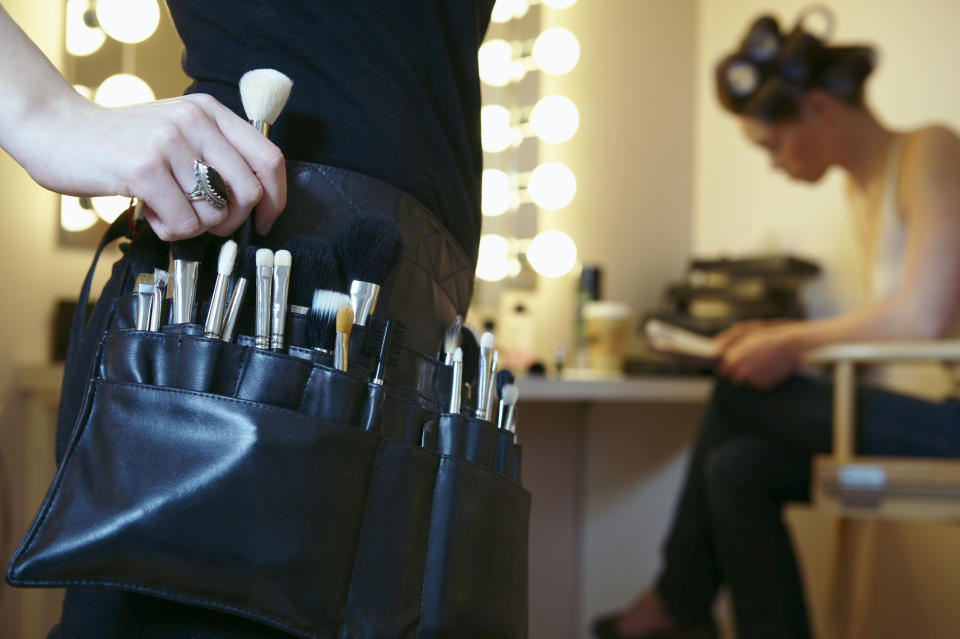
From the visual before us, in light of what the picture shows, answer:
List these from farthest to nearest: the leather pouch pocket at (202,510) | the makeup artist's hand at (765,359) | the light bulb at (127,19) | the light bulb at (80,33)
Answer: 1. the makeup artist's hand at (765,359)
2. the light bulb at (80,33)
3. the light bulb at (127,19)
4. the leather pouch pocket at (202,510)

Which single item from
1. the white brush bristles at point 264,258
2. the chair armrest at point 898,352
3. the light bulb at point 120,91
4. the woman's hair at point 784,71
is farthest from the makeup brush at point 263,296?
the woman's hair at point 784,71

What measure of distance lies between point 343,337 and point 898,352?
110 centimetres

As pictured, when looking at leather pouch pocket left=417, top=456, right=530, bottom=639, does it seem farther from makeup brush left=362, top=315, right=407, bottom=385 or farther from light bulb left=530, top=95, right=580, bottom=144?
light bulb left=530, top=95, right=580, bottom=144

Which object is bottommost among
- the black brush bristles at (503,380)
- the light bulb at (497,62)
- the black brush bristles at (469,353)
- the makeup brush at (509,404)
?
the makeup brush at (509,404)

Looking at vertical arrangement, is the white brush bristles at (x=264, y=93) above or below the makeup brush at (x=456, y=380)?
above

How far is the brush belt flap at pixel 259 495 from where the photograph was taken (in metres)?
0.32

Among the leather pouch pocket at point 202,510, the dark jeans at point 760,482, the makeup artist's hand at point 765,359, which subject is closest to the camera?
the leather pouch pocket at point 202,510

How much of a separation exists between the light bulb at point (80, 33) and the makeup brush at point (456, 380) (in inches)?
32.2

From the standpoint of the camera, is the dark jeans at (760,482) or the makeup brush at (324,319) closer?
the makeup brush at (324,319)

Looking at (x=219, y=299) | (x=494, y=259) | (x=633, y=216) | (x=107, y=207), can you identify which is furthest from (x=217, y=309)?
(x=633, y=216)

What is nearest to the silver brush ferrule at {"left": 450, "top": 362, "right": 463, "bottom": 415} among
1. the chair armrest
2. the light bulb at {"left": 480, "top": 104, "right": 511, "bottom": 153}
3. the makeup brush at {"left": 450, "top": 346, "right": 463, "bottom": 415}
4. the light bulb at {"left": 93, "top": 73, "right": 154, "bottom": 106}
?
the makeup brush at {"left": 450, "top": 346, "right": 463, "bottom": 415}

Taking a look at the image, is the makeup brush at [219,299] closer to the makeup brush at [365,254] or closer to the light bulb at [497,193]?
the makeup brush at [365,254]

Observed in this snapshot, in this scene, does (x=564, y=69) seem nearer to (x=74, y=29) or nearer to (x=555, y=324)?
(x=555, y=324)

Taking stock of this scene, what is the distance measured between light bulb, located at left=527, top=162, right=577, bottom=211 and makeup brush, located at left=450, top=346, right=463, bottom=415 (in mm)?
1495
